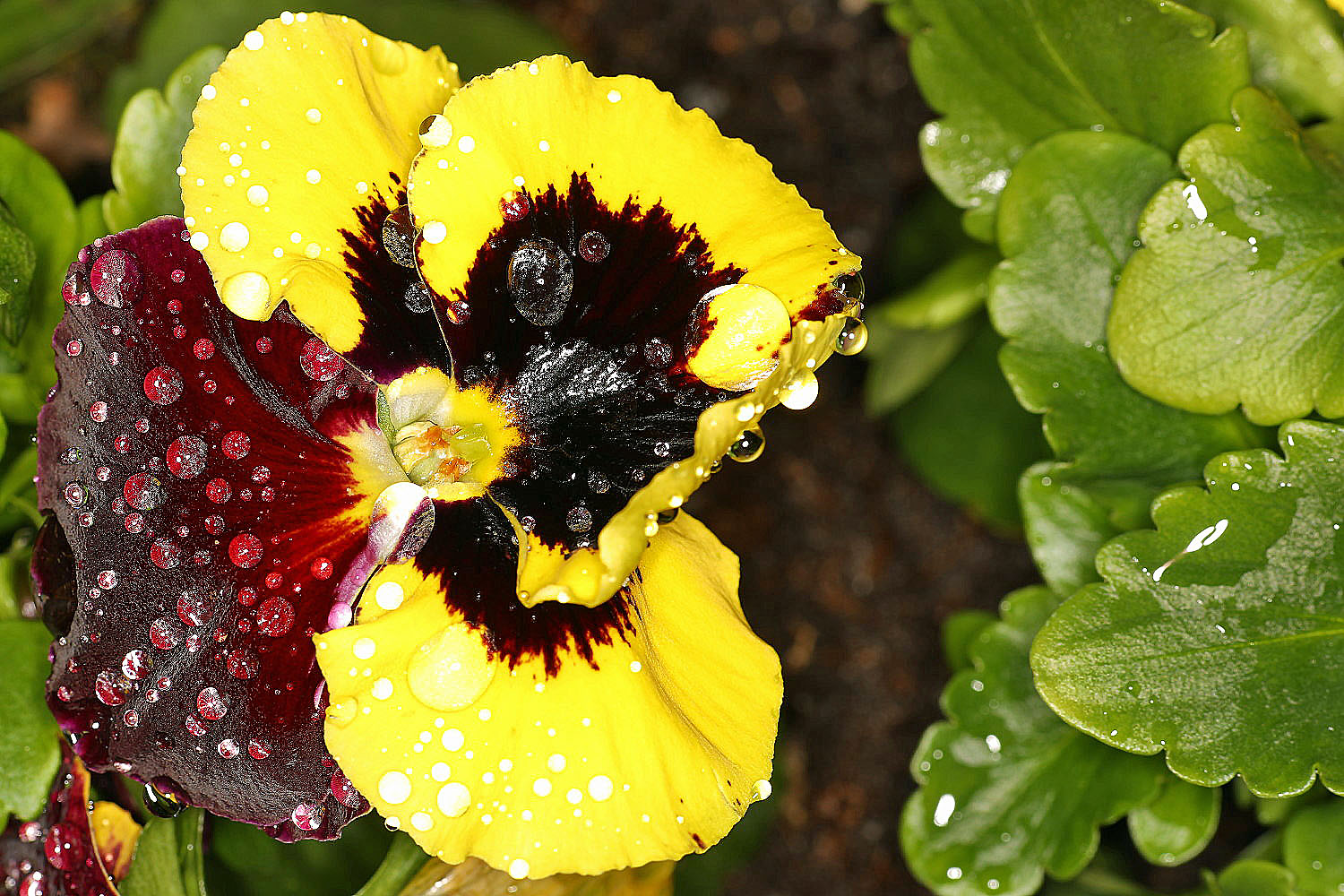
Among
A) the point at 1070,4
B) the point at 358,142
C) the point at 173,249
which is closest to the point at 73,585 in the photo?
the point at 173,249

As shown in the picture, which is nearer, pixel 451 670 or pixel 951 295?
pixel 451 670

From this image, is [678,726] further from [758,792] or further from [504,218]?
[504,218]

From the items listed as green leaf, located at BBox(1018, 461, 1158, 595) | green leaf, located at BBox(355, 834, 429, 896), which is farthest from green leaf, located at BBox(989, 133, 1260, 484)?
green leaf, located at BBox(355, 834, 429, 896)

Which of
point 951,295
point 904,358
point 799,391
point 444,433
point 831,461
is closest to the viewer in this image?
point 799,391

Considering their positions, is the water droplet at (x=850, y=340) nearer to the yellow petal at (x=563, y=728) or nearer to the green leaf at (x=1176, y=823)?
the yellow petal at (x=563, y=728)

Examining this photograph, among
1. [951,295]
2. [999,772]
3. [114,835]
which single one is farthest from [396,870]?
[951,295]

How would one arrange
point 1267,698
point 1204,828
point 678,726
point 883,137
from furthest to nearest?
point 883,137
point 1204,828
point 1267,698
point 678,726

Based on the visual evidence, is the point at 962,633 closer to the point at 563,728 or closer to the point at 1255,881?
the point at 1255,881
